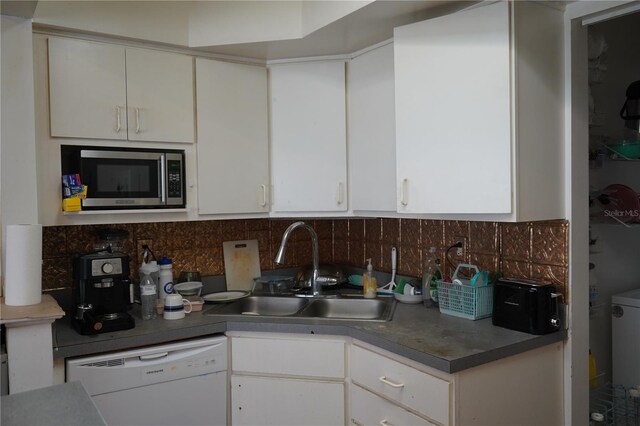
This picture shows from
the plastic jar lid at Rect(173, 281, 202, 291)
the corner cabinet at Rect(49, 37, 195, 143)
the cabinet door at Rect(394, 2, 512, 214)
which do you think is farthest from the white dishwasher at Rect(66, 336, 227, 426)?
the cabinet door at Rect(394, 2, 512, 214)

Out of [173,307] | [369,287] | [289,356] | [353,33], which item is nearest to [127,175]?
[173,307]

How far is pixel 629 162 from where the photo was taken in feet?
7.96

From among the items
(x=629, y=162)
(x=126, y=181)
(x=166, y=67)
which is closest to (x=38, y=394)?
(x=126, y=181)

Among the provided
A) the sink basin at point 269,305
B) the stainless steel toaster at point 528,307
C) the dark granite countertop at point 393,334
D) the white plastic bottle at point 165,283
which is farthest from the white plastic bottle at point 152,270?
the stainless steel toaster at point 528,307

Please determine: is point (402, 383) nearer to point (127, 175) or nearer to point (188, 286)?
point (188, 286)

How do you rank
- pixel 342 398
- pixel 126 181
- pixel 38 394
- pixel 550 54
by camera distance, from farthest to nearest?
pixel 126 181 < pixel 342 398 < pixel 550 54 < pixel 38 394

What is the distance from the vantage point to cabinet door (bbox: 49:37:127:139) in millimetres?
1974

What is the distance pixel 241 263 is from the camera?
108 inches

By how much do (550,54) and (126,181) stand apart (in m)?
1.77

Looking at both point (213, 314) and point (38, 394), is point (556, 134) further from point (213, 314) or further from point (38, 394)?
point (38, 394)

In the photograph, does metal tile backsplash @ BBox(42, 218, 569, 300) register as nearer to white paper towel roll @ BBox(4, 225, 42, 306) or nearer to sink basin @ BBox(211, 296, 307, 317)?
sink basin @ BBox(211, 296, 307, 317)

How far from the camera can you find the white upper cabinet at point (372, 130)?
221cm

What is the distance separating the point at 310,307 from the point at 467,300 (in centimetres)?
76

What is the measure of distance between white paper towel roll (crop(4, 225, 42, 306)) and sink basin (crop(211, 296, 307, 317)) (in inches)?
39.0
